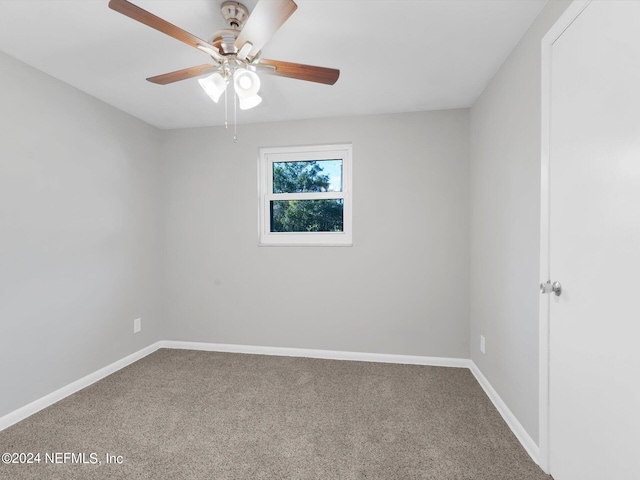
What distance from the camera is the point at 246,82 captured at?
1754 mm

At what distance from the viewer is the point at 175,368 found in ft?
9.87

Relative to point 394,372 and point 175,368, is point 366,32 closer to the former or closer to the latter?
point 394,372

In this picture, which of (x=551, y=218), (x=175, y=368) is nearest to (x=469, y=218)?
(x=551, y=218)

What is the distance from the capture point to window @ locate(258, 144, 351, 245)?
10.9 feet

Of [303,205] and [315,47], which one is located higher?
[315,47]

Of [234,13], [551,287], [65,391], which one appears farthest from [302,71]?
[65,391]

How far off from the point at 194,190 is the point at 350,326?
211 centimetres

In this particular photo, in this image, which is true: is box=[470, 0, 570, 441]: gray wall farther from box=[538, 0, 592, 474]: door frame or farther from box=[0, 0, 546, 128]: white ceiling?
box=[0, 0, 546, 128]: white ceiling

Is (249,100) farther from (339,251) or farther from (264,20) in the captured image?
(339,251)

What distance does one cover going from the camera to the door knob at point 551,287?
155 cm

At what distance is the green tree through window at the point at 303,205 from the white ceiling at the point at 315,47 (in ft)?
2.29

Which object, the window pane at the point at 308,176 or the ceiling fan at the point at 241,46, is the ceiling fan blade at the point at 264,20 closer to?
the ceiling fan at the point at 241,46

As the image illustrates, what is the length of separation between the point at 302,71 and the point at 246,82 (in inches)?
11.7

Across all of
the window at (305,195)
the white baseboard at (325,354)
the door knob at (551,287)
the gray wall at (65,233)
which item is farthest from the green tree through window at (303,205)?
the door knob at (551,287)
